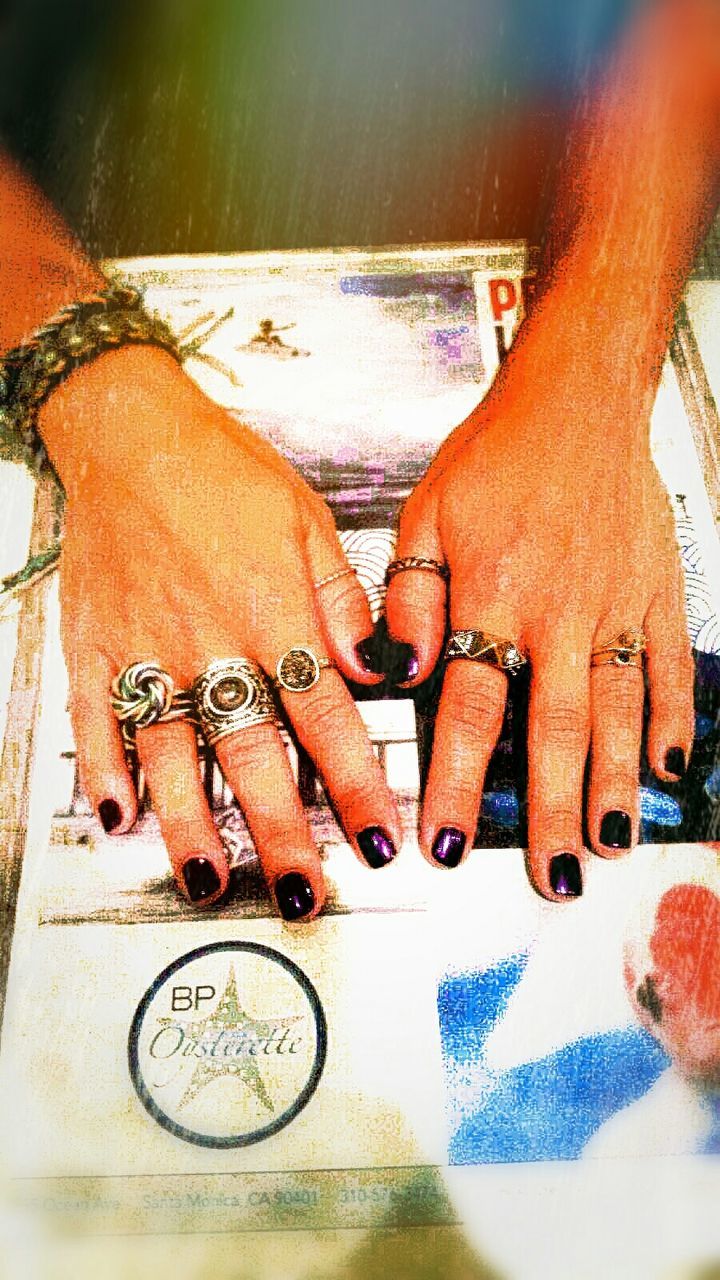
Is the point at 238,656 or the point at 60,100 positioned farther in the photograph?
the point at 60,100

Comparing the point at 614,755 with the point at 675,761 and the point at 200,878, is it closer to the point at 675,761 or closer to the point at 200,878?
the point at 675,761

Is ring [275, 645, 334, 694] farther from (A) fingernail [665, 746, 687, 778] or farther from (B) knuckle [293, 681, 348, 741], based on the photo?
(A) fingernail [665, 746, 687, 778]

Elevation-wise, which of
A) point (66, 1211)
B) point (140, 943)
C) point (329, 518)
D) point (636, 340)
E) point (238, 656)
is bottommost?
point (66, 1211)

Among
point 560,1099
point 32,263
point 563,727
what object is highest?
point 32,263

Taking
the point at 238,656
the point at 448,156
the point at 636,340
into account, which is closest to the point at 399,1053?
the point at 238,656

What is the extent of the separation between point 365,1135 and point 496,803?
290mm

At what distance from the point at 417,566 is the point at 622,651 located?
222 millimetres

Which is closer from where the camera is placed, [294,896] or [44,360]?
[294,896]

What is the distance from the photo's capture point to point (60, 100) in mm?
1087

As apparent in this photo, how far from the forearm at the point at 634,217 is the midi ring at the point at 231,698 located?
47 centimetres

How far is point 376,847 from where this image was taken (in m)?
0.72

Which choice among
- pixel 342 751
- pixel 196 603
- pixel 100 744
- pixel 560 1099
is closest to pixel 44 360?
pixel 196 603

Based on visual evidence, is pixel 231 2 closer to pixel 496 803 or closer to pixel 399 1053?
pixel 496 803

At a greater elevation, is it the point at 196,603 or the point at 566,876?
the point at 196,603
